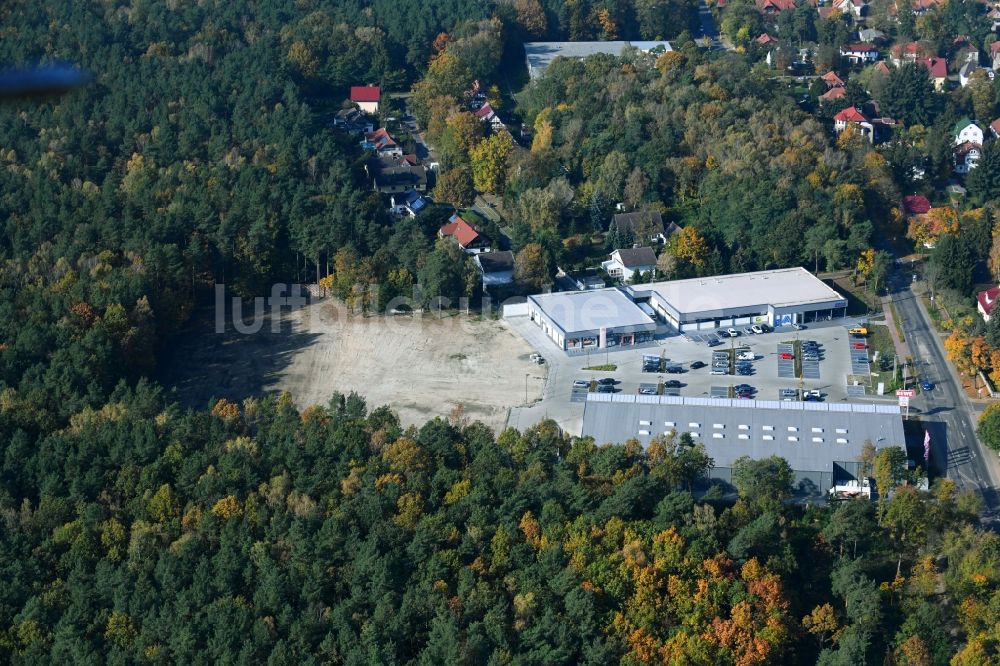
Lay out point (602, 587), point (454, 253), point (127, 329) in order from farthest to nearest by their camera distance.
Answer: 1. point (454, 253)
2. point (127, 329)
3. point (602, 587)

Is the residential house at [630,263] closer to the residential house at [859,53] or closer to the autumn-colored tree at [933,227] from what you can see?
the autumn-colored tree at [933,227]

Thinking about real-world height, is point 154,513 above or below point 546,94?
below

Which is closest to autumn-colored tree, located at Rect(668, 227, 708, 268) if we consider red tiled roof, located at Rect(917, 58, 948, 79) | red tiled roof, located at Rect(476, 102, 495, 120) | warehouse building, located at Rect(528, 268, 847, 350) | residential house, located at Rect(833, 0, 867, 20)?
warehouse building, located at Rect(528, 268, 847, 350)

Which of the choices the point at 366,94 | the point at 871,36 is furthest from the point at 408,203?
the point at 871,36

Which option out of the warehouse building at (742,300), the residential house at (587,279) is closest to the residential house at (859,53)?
the warehouse building at (742,300)

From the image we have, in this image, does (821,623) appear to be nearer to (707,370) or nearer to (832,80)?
(707,370)

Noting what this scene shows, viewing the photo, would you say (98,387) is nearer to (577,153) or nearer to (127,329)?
(127,329)

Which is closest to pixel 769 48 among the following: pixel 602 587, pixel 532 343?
pixel 532 343
